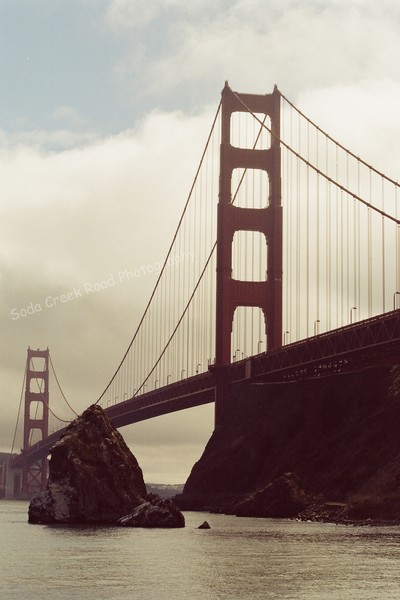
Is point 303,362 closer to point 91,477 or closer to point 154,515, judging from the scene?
point 154,515

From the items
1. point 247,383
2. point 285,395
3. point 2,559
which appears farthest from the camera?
point 247,383

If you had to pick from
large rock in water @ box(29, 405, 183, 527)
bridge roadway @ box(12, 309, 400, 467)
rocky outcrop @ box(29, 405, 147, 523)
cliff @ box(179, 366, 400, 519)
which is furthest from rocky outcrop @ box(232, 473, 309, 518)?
large rock in water @ box(29, 405, 183, 527)

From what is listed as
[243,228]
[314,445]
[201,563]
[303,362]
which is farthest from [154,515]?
[243,228]

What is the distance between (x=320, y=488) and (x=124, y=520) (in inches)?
885

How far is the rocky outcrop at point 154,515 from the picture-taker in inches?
2493

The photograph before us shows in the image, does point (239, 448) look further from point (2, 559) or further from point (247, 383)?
point (2, 559)

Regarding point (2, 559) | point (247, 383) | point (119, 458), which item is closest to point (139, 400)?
point (247, 383)

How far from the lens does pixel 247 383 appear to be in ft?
368

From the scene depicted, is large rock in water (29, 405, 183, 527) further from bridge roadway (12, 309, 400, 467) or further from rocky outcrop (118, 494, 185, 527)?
bridge roadway (12, 309, 400, 467)

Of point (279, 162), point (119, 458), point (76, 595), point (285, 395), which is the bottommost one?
point (76, 595)

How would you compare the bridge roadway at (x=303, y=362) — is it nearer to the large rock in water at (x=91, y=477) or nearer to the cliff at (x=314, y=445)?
the cliff at (x=314, y=445)

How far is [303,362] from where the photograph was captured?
101 meters

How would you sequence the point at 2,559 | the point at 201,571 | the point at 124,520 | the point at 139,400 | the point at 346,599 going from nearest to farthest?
the point at 346,599 < the point at 201,571 < the point at 2,559 < the point at 124,520 < the point at 139,400

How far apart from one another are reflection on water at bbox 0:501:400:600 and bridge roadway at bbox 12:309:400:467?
27.4 metres
